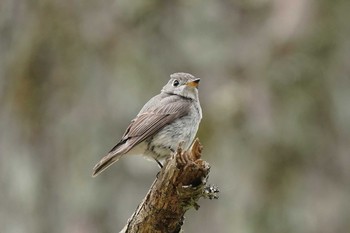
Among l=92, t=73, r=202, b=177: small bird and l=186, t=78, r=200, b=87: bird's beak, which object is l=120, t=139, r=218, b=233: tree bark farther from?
l=186, t=78, r=200, b=87: bird's beak

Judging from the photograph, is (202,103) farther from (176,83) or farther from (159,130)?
(159,130)

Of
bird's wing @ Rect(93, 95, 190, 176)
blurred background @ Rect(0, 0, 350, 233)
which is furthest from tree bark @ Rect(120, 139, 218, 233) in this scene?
blurred background @ Rect(0, 0, 350, 233)

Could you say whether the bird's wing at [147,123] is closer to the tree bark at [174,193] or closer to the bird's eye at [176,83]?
the bird's eye at [176,83]

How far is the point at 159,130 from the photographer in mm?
6684

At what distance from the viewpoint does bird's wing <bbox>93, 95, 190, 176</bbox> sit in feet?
21.0

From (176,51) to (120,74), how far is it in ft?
2.28

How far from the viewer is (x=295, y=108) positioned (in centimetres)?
1023

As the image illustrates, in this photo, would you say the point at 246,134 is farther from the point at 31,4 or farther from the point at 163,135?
the point at 163,135

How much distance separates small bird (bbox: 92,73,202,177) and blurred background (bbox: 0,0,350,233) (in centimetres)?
284

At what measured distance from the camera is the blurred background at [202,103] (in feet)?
32.6

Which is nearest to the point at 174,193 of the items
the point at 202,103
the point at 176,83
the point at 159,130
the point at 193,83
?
the point at 159,130

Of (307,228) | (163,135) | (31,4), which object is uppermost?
(31,4)

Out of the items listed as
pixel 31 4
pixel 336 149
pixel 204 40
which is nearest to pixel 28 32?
pixel 31 4

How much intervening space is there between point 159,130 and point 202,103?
3.67 meters
